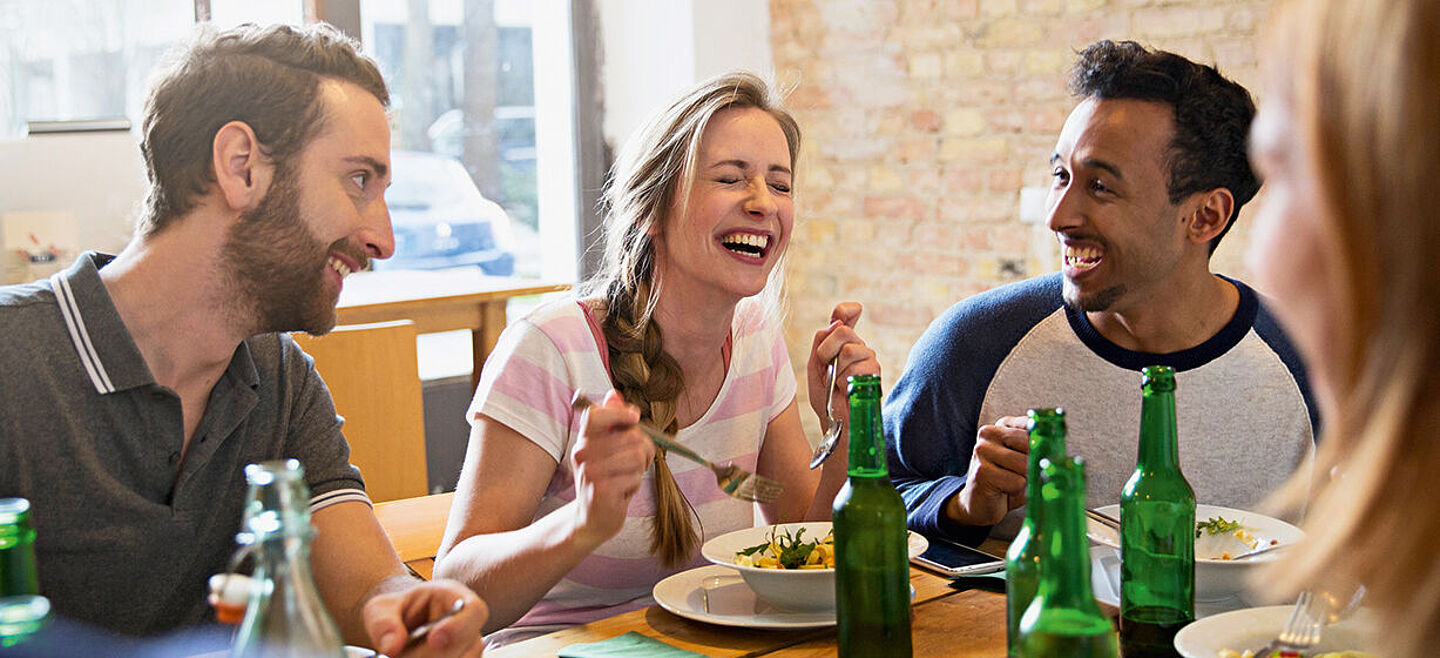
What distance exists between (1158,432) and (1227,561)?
18cm

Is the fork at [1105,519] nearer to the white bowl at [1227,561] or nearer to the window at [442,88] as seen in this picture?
the white bowl at [1227,561]

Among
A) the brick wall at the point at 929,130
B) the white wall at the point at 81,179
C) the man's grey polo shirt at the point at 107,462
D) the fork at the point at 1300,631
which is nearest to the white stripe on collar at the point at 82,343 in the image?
the man's grey polo shirt at the point at 107,462

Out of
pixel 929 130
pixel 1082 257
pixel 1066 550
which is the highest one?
pixel 929 130

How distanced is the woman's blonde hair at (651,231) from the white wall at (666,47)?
224cm

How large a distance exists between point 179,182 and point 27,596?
2.25 feet

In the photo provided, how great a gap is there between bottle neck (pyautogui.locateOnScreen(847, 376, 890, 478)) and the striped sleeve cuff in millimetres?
672

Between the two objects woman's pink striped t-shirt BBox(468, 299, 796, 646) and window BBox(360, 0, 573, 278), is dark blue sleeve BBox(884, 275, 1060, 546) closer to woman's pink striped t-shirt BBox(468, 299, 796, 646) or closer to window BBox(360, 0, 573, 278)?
woman's pink striped t-shirt BBox(468, 299, 796, 646)

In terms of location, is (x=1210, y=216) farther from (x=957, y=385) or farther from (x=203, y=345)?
(x=203, y=345)

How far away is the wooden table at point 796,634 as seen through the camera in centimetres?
125

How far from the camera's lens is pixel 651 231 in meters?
1.90

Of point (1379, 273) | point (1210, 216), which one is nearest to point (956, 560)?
point (1210, 216)

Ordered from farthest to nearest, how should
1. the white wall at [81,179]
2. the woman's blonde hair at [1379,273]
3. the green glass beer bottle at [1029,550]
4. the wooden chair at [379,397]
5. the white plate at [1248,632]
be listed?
1. the white wall at [81,179]
2. the wooden chair at [379,397]
3. the white plate at [1248,632]
4. the green glass beer bottle at [1029,550]
5. the woman's blonde hair at [1379,273]

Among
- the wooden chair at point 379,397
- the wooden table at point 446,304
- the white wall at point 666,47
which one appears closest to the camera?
the wooden chair at point 379,397

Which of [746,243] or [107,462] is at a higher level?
[746,243]
